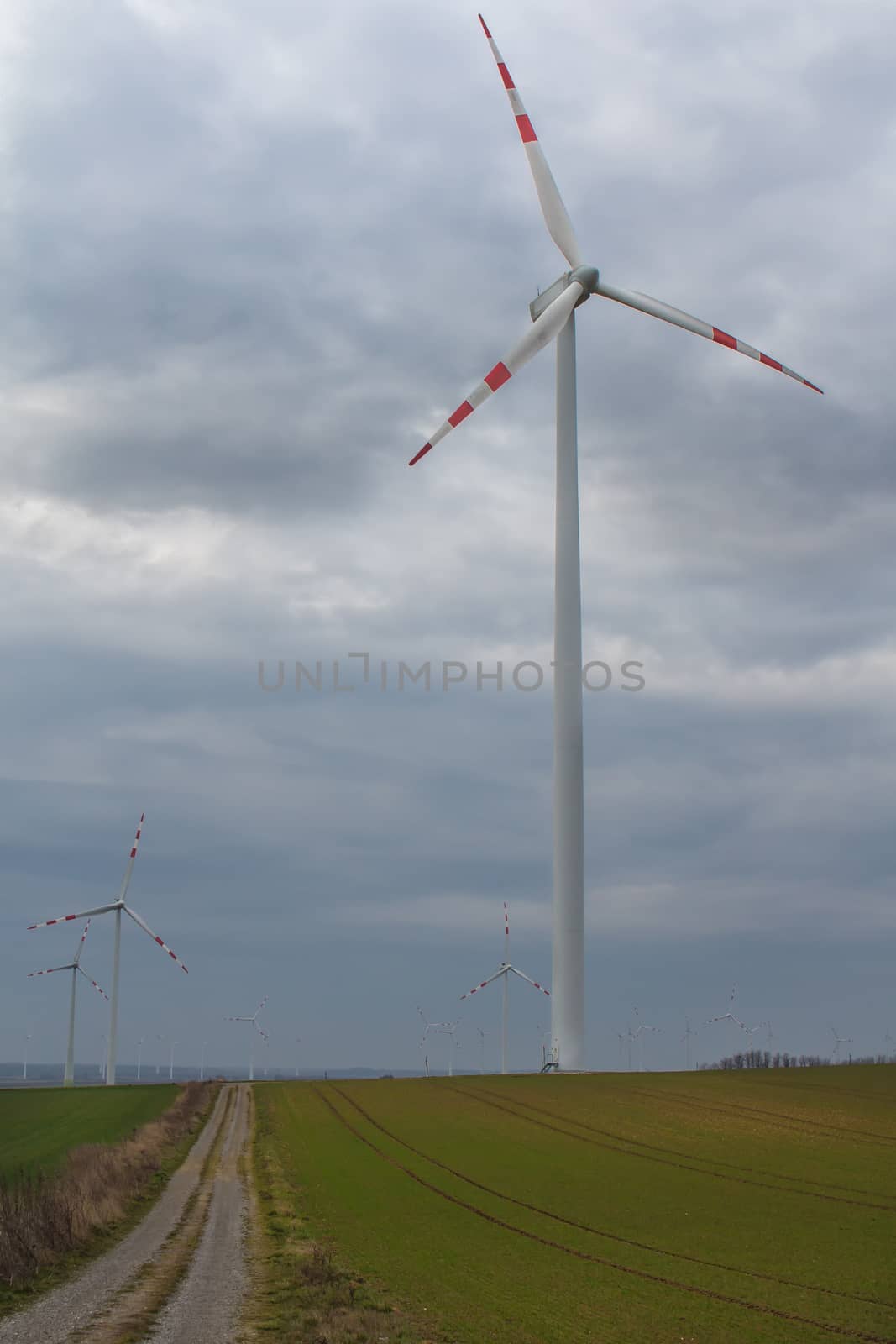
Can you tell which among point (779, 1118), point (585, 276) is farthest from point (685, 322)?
point (779, 1118)

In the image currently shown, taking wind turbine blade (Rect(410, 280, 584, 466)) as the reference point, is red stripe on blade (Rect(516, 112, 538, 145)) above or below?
above

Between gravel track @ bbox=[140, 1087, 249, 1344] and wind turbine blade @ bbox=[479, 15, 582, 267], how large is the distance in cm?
5386

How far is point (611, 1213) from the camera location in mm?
29219

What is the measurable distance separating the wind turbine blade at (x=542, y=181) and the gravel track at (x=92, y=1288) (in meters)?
54.5

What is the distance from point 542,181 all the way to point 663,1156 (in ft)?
168

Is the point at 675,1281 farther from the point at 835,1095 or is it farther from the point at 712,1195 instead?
the point at 835,1095

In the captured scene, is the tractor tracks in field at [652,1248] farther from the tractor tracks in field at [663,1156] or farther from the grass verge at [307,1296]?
the tractor tracks in field at [663,1156]

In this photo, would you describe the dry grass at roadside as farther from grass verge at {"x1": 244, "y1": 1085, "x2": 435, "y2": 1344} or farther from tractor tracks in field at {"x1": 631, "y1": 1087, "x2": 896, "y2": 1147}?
tractor tracks in field at {"x1": 631, "y1": 1087, "x2": 896, "y2": 1147}

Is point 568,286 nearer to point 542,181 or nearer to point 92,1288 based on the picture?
point 542,181

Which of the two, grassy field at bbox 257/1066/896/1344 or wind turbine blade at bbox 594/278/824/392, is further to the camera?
wind turbine blade at bbox 594/278/824/392

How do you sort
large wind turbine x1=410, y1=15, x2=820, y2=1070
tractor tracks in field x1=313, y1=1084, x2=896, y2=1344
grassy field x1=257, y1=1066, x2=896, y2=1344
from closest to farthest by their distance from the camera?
tractor tracks in field x1=313, y1=1084, x2=896, y2=1344, grassy field x1=257, y1=1066, x2=896, y2=1344, large wind turbine x1=410, y1=15, x2=820, y2=1070

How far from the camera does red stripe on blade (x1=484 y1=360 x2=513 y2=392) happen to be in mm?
53406

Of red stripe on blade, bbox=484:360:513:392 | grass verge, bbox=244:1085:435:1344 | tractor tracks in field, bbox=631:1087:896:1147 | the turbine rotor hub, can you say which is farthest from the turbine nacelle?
grass verge, bbox=244:1085:435:1344

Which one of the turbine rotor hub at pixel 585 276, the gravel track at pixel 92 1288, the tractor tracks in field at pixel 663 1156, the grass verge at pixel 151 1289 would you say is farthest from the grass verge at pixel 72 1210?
the turbine rotor hub at pixel 585 276
